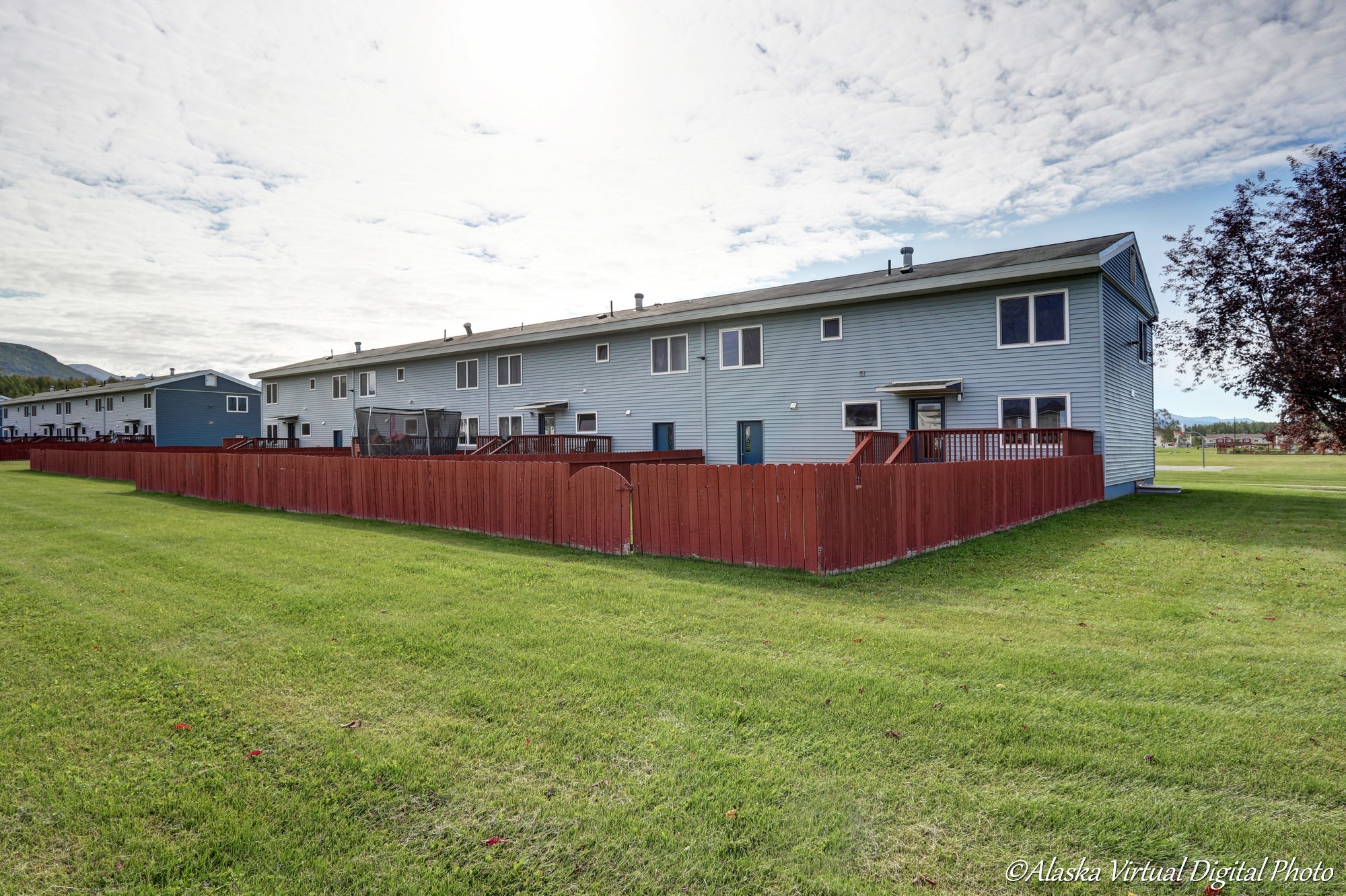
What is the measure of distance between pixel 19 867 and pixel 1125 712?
4.99 metres

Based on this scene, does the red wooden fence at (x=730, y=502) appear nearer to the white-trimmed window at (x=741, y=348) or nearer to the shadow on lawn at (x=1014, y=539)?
Answer: the shadow on lawn at (x=1014, y=539)

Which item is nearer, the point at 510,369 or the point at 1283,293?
the point at 1283,293

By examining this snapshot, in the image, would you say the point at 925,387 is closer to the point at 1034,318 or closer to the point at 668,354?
the point at 1034,318

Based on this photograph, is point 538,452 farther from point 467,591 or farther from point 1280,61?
point 1280,61

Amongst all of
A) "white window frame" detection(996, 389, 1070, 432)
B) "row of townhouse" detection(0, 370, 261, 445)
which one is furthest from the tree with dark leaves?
"row of townhouse" detection(0, 370, 261, 445)

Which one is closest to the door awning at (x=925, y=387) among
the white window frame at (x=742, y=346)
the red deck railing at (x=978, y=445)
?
the red deck railing at (x=978, y=445)

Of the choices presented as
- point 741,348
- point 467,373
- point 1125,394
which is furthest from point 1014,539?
point 467,373

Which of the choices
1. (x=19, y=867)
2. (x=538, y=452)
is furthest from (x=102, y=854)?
(x=538, y=452)

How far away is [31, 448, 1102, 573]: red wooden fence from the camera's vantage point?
799 cm

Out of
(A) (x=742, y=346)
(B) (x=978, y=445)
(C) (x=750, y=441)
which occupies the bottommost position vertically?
(B) (x=978, y=445)

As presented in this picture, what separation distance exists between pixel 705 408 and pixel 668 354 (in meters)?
2.40

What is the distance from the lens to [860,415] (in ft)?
63.0

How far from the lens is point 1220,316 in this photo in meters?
22.2

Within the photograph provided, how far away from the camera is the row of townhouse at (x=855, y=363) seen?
16344mm
